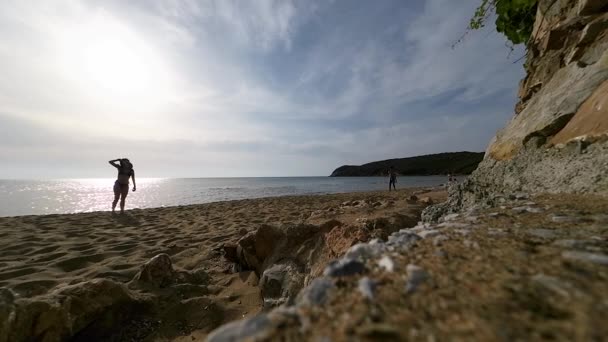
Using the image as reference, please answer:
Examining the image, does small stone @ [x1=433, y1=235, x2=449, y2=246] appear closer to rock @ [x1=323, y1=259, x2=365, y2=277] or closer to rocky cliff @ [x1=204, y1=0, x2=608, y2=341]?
rocky cliff @ [x1=204, y1=0, x2=608, y2=341]

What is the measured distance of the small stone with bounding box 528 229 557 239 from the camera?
1216 millimetres

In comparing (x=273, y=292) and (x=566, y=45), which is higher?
(x=566, y=45)

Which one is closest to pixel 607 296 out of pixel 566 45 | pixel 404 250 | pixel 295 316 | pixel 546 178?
pixel 404 250

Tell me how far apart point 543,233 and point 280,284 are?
202 centimetres

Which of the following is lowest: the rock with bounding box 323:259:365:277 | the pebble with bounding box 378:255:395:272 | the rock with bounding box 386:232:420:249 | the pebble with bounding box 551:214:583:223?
A: the rock with bounding box 323:259:365:277

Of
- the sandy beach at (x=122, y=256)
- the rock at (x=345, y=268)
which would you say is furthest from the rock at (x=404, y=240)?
the sandy beach at (x=122, y=256)

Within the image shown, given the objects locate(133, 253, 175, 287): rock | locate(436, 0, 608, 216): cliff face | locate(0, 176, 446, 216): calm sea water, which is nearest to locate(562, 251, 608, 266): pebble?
locate(436, 0, 608, 216): cliff face

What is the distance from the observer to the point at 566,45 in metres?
3.50

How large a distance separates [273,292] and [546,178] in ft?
9.11

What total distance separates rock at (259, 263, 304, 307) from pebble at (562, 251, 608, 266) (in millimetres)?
1875

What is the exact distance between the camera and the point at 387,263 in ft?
3.59

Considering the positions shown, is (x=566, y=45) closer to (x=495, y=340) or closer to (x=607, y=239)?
(x=607, y=239)

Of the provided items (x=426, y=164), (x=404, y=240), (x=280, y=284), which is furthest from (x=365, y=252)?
(x=426, y=164)

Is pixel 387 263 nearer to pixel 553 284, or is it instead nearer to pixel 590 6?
pixel 553 284
